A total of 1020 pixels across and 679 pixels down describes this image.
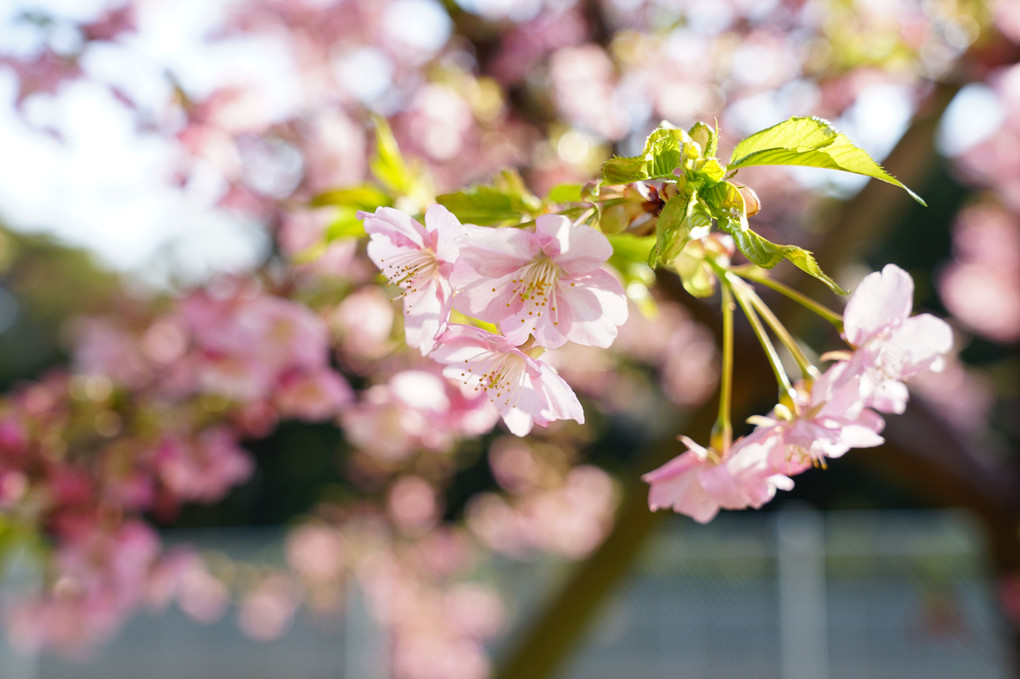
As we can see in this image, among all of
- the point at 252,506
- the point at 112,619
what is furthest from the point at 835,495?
the point at 112,619

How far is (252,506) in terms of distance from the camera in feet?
34.0

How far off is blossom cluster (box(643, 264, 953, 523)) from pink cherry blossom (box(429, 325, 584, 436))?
0.37 feet

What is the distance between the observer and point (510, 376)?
0.65 metres

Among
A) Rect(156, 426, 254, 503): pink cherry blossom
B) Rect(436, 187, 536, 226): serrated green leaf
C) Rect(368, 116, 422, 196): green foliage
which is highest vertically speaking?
Rect(368, 116, 422, 196): green foliage

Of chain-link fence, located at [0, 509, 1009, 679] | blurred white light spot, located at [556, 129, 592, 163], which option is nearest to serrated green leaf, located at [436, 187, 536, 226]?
blurred white light spot, located at [556, 129, 592, 163]

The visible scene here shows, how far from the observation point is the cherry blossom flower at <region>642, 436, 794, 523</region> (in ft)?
2.14

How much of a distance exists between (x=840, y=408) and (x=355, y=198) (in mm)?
535

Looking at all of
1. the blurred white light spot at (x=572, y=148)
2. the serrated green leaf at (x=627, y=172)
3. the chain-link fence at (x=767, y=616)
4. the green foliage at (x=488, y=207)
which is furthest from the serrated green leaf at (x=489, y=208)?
the chain-link fence at (x=767, y=616)

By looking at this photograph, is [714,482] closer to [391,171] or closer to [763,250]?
[763,250]

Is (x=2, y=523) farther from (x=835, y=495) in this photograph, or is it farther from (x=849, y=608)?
(x=835, y=495)

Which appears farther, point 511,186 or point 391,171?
point 391,171

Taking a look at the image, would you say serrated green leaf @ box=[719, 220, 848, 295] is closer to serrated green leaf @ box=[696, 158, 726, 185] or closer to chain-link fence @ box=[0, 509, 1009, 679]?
serrated green leaf @ box=[696, 158, 726, 185]

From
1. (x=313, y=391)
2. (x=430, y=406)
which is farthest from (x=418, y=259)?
(x=313, y=391)

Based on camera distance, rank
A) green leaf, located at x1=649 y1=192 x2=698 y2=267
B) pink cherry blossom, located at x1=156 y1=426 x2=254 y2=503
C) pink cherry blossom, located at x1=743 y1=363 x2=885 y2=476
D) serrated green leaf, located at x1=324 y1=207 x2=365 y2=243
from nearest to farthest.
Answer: green leaf, located at x1=649 y1=192 x2=698 y2=267 → pink cherry blossom, located at x1=743 y1=363 x2=885 y2=476 → serrated green leaf, located at x1=324 y1=207 x2=365 y2=243 → pink cherry blossom, located at x1=156 y1=426 x2=254 y2=503
